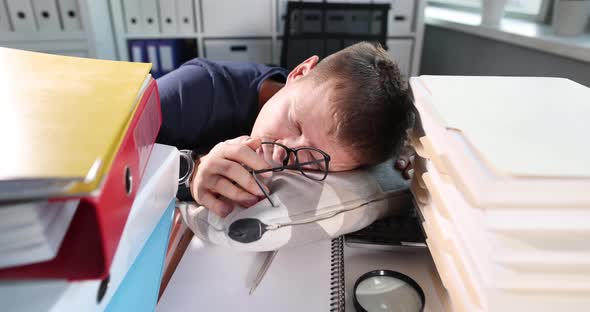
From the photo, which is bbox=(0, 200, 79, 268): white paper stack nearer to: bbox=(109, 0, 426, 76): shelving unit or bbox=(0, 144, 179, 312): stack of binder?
bbox=(0, 144, 179, 312): stack of binder

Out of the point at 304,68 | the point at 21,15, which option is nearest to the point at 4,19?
the point at 21,15

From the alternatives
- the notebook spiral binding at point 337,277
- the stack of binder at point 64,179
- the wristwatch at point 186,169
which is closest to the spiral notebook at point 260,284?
the notebook spiral binding at point 337,277

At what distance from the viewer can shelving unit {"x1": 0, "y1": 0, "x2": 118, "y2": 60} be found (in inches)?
66.7

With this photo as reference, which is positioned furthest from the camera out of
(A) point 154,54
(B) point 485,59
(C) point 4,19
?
(A) point 154,54

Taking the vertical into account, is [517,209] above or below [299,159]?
above

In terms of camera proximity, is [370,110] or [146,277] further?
[370,110]

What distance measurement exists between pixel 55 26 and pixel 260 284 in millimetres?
1760

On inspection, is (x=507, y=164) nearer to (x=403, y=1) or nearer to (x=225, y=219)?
(x=225, y=219)

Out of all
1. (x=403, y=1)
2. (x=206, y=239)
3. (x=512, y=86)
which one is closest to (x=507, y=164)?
(x=512, y=86)

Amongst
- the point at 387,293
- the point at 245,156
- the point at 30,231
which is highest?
the point at 30,231

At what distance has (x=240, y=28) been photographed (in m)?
1.92

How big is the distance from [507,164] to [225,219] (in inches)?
14.2

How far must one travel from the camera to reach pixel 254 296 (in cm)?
46

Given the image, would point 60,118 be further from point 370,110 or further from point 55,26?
point 55,26
